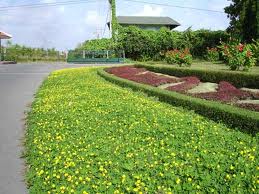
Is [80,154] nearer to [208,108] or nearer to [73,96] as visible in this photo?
[208,108]

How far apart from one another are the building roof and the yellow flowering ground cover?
179ft

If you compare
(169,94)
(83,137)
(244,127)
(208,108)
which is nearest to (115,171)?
(83,137)

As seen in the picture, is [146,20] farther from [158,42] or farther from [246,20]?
[246,20]

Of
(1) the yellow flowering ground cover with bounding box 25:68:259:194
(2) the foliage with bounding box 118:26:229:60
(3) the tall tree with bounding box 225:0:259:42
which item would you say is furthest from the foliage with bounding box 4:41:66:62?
(1) the yellow flowering ground cover with bounding box 25:68:259:194

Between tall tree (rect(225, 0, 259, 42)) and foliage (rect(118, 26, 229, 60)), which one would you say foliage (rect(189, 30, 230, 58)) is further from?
tall tree (rect(225, 0, 259, 42))

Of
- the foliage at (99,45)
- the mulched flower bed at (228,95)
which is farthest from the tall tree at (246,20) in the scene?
the mulched flower bed at (228,95)

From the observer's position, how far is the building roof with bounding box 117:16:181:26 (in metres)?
62.7

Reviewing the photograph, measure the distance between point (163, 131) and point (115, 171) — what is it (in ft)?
6.84

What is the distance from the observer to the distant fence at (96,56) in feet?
129

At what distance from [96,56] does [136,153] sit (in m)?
36.8

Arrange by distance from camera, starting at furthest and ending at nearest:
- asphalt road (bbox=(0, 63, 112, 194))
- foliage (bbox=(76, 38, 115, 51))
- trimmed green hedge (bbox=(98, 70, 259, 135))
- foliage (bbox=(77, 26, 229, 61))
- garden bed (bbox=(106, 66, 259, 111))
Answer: foliage (bbox=(76, 38, 115, 51)) < foliage (bbox=(77, 26, 229, 61)) < garden bed (bbox=(106, 66, 259, 111)) < trimmed green hedge (bbox=(98, 70, 259, 135)) < asphalt road (bbox=(0, 63, 112, 194))

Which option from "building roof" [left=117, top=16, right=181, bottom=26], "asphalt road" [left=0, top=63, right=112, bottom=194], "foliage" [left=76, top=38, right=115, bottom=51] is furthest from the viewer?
"building roof" [left=117, top=16, right=181, bottom=26]

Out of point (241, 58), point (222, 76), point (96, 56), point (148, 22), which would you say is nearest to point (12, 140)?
point (222, 76)

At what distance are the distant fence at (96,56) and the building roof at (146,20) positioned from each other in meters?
20.1
